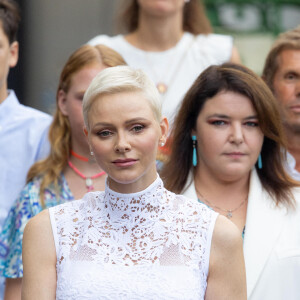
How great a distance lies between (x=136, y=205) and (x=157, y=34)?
2370mm

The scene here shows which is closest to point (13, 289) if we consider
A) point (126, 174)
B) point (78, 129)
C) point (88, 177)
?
point (88, 177)

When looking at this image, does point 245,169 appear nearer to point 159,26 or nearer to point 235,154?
point 235,154

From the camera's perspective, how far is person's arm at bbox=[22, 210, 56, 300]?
3.01m

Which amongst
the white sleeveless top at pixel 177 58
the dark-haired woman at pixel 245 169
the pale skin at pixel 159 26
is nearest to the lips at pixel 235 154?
the dark-haired woman at pixel 245 169

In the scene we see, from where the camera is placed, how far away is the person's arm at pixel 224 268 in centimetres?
302

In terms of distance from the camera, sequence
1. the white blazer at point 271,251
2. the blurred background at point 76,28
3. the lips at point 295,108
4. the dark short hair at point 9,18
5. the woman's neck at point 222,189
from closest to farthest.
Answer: the white blazer at point 271,251 < the woman's neck at point 222,189 < the lips at point 295,108 < the dark short hair at point 9,18 < the blurred background at point 76,28

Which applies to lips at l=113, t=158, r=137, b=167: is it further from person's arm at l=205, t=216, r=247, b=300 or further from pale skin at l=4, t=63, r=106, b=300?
pale skin at l=4, t=63, r=106, b=300

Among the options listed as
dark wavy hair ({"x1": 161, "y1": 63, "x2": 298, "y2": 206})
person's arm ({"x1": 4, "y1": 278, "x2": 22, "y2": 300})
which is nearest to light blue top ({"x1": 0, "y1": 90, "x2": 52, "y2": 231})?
person's arm ({"x1": 4, "y1": 278, "x2": 22, "y2": 300})

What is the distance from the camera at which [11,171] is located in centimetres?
451

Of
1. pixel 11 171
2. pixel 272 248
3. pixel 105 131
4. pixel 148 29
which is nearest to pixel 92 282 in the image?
pixel 105 131

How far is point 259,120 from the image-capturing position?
3.84 m

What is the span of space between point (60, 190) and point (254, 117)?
40.2 inches

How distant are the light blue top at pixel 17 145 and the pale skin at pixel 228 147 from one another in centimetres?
101

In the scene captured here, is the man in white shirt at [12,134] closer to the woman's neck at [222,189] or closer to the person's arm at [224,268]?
the woman's neck at [222,189]
